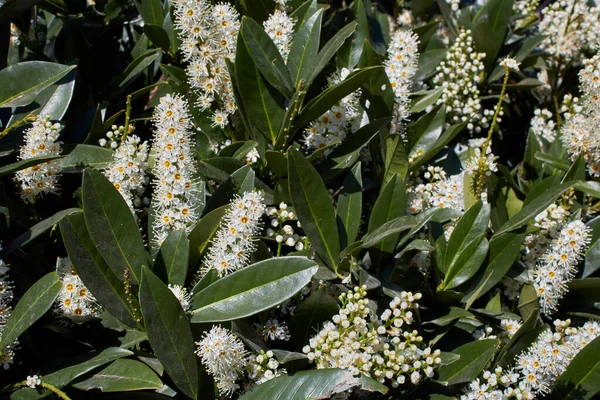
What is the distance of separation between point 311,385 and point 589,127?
5.46 feet

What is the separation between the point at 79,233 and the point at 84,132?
670mm

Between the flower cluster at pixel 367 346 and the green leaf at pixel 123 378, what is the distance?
461 millimetres

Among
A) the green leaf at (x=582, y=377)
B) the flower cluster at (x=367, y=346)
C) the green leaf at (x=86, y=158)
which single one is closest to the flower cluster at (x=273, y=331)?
the flower cluster at (x=367, y=346)

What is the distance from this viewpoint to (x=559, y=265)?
2.33 meters

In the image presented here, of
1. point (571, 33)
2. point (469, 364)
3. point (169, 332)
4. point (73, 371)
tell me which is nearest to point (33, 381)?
A: point (73, 371)

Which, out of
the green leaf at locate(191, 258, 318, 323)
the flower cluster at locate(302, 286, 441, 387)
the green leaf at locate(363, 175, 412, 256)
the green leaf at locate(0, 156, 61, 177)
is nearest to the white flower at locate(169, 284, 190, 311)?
→ the green leaf at locate(191, 258, 318, 323)

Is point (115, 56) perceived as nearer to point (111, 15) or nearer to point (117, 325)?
point (111, 15)

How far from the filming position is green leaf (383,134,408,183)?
2.29 metres

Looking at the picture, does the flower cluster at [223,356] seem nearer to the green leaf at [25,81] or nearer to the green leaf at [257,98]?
the green leaf at [257,98]

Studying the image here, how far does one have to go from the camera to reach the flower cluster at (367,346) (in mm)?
1879

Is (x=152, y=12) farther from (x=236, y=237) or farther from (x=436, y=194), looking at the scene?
(x=436, y=194)

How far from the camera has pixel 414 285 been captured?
225 centimetres

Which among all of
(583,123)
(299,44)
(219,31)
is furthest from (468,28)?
(219,31)

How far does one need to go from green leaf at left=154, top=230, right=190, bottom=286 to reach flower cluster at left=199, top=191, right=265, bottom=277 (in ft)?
0.32
